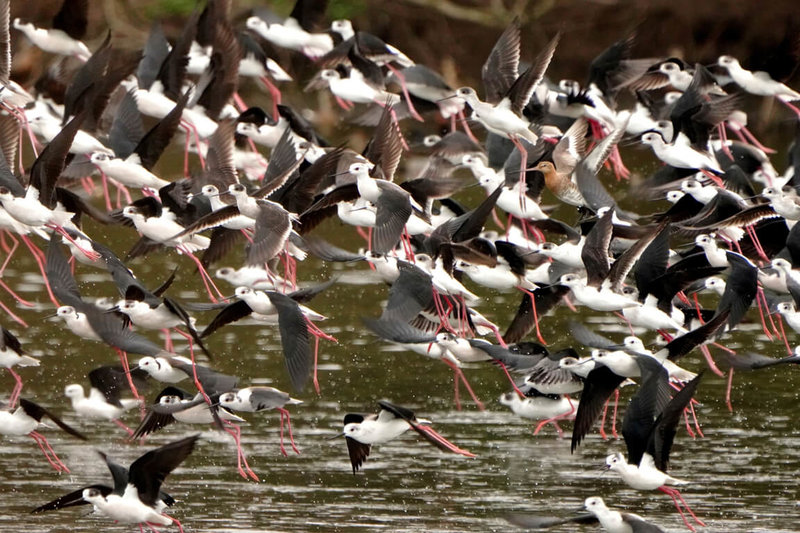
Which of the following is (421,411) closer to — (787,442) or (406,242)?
(406,242)

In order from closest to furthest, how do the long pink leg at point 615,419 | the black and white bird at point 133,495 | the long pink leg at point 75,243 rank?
1. the black and white bird at point 133,495
2. the long pink leg at point 615,419
3. the long pink leg at point 75,243

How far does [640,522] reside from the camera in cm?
734

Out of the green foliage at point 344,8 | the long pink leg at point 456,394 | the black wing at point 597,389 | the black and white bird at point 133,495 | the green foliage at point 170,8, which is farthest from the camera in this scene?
the green foliage at point 344,8

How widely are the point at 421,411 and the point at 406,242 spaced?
3.86 feet

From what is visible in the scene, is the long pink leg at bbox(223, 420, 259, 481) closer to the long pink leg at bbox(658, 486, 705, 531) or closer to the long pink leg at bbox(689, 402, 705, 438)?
the long pink leg at bbox(658, 486, 705, 531)

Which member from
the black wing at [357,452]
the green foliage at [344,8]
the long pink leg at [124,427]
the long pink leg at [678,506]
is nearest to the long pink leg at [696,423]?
the long pink leg at [678,506]

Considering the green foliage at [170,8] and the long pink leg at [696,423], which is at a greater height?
the green foliage at [170,8]

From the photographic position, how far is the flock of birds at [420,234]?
335 inches

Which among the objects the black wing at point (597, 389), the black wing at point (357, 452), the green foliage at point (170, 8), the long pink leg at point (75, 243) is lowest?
the black wing at point (357, 452)

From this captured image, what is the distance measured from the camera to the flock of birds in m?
8.52

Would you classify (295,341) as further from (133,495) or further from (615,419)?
(615,419)

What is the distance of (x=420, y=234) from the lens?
10.5 metres

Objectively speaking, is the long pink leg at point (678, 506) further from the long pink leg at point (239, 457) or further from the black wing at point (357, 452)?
the long pink leg at point (239, 457)

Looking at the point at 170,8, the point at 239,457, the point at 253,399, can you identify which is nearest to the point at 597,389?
the point at 253,399
